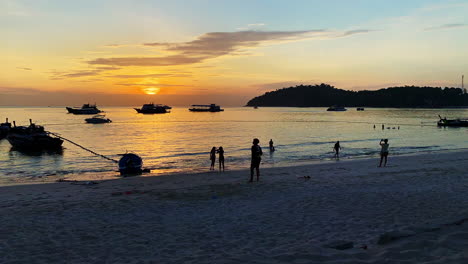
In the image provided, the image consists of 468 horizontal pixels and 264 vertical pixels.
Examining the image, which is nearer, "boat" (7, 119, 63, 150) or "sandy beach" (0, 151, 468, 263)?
"sandy beach" (0, 151, 468, 263)

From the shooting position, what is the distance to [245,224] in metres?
9.50

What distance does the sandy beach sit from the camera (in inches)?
271

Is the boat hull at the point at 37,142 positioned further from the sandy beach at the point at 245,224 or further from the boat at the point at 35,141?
the sandy beach at the point at 245,224

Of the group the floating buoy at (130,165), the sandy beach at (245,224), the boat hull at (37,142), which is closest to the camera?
the sandy beach at (245,224)

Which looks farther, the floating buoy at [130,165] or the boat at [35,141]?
the boat at [35,141]

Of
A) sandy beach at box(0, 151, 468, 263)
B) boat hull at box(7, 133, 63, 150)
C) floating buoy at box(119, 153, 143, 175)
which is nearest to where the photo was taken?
sandy beach at box(0, 151, 468, 263)

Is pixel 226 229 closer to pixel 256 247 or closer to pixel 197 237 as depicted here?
pixel 197 237

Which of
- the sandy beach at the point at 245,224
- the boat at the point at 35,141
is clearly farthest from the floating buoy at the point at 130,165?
the boat at the point at 35,141

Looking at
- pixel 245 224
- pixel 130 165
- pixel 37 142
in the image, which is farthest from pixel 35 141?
pixel 245 224

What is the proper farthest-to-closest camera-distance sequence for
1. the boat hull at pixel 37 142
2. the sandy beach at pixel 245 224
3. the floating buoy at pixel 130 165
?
the boat hull at pixel 37 142, the floating buoy at pixel 130 165, the sandy beach at pixel 245 224

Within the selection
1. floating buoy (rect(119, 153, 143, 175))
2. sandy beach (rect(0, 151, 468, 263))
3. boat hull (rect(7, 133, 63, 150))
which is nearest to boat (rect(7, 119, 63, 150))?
boat hull (rect(7, 133, 63, 150))

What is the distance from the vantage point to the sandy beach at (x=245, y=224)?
6.89m

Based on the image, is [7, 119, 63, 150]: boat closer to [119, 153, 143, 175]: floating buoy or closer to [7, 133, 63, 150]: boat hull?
[7, 133, 63, 150]: boat hull

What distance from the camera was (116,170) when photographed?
2747 cm
